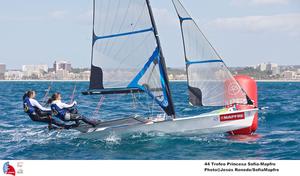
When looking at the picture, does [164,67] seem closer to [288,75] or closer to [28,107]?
[28,107]

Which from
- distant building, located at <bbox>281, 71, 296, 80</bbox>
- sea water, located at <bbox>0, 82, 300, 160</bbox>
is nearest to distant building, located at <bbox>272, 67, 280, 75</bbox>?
distant building, located at <bbox>281, 71, 296, 80</bbox>

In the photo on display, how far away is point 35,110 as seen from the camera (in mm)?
14992

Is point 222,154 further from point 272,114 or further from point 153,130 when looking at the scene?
point 272,114

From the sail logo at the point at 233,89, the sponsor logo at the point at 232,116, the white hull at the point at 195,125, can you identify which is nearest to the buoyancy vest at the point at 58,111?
the white hull at the point at 195,125

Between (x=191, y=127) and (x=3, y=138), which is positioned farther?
(x=3, y=138)

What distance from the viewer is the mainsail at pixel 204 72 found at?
15430 mm

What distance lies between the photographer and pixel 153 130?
1481cm

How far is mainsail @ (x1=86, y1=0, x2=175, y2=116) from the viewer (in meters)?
15.6

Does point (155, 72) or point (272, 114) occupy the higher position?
point (155, 72)
